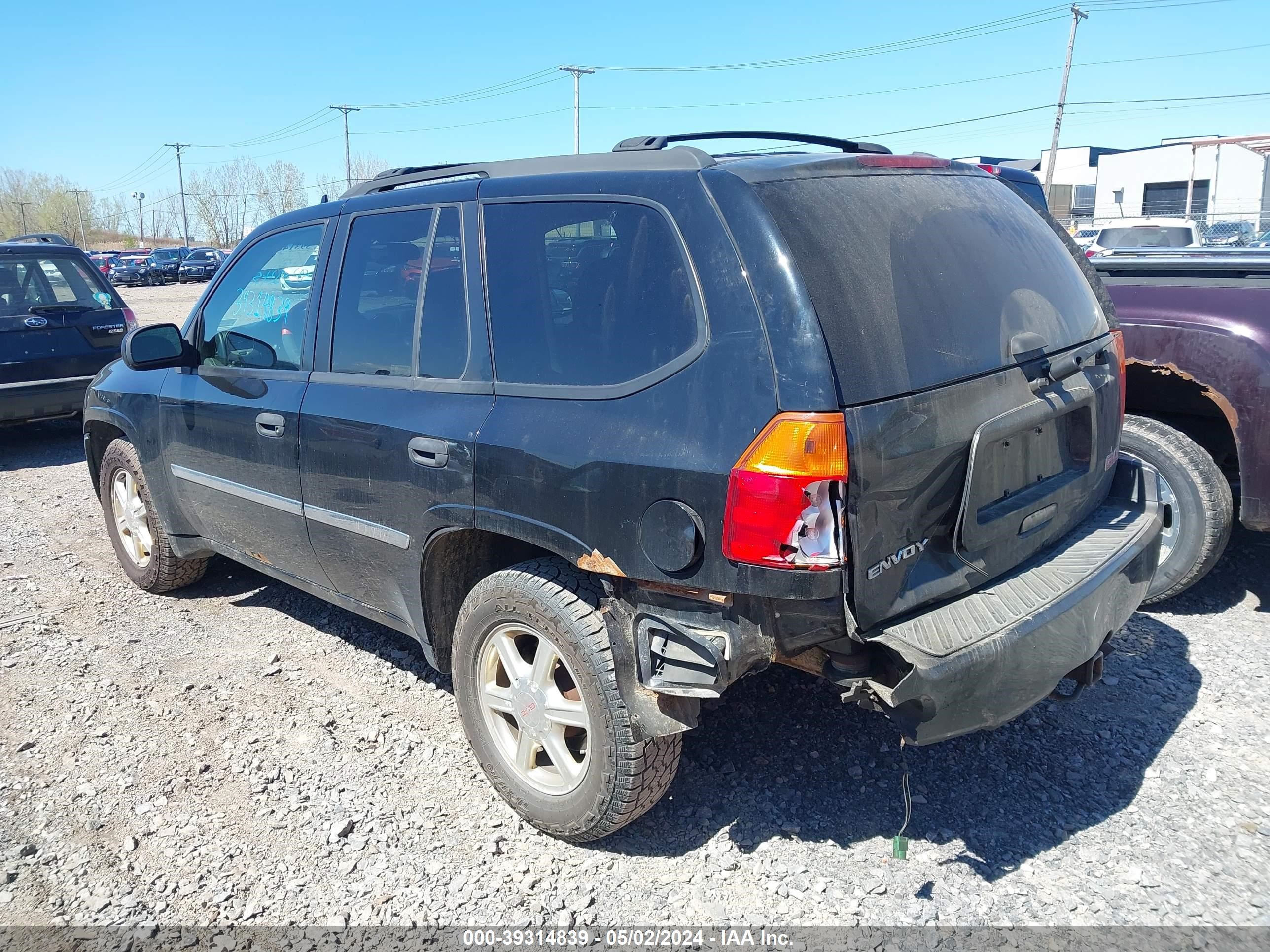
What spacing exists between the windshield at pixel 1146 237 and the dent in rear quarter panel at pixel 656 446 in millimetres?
18419

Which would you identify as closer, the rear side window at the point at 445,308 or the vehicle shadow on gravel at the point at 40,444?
the rear side window at the point at 445,308

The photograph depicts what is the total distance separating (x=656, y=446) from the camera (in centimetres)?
243

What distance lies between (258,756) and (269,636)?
1144 millimetres

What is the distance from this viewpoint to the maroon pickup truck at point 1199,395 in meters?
4.00

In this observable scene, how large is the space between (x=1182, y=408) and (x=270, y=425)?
4167 millimetres

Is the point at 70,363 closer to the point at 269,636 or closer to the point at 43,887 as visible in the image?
the point at 269,636

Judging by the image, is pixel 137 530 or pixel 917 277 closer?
pixel 917 277

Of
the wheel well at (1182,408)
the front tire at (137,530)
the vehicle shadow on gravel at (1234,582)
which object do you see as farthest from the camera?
the front tire at (137,530)

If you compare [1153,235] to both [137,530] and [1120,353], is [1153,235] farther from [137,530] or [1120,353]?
[137,530]

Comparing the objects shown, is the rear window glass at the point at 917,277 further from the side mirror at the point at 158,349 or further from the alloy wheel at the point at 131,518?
the alloy wheel at the point at 131,518

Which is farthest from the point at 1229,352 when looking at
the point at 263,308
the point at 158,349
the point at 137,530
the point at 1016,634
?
the point at 137,530

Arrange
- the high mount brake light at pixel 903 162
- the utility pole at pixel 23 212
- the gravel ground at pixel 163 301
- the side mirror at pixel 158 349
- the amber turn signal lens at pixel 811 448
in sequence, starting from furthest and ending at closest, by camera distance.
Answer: the utility pole at pixel 23 212 < the gravel ground at pixel 163 301 < the side mirror at pixel 158 349 < the high mount brake light at pixel 903 162 < the amber turn signal lens at pixel 811 448

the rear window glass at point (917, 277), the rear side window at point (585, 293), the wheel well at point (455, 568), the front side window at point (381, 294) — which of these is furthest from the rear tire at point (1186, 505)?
the front side window at point (381, 294)

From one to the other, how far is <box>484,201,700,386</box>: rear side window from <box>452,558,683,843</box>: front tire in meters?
0.63
